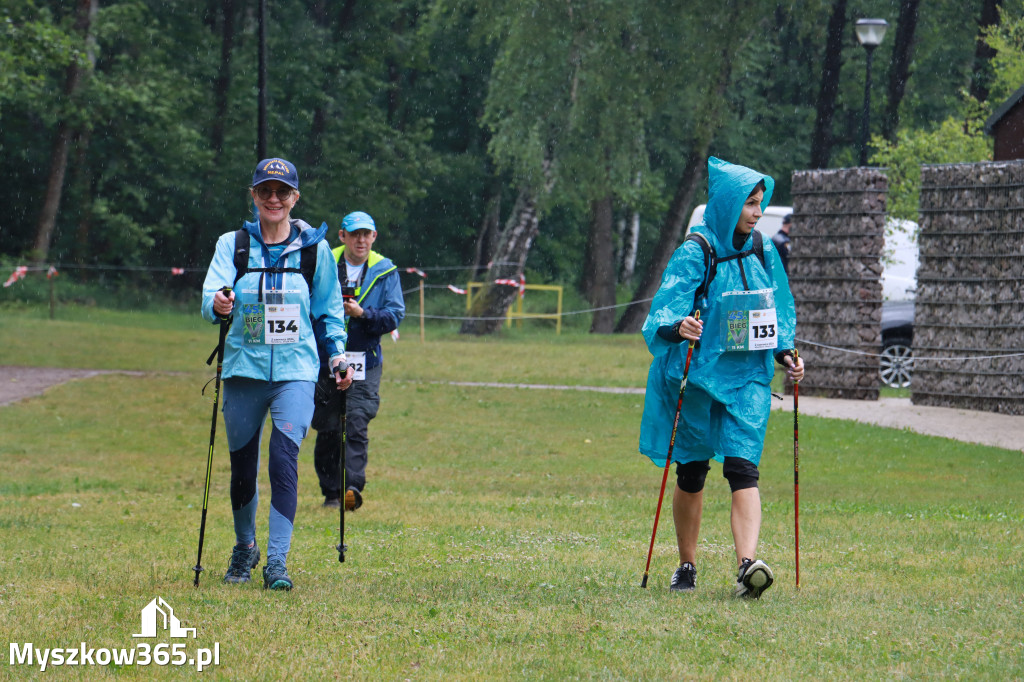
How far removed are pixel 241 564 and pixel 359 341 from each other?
332 centimetres

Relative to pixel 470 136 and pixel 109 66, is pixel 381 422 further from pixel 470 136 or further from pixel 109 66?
pixel 470 136

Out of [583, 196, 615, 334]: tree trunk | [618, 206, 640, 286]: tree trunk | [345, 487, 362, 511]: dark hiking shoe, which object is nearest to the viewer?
[345, 487, 362, 511]: dark hiking shoe

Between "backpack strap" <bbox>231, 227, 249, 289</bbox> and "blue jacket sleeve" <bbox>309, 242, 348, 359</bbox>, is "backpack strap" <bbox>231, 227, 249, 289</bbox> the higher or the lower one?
the higher one

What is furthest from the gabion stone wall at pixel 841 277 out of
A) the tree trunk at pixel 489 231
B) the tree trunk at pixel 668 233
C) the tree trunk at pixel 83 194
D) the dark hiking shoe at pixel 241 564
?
the tree trunk at pixel 489 231

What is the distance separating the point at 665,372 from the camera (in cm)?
683

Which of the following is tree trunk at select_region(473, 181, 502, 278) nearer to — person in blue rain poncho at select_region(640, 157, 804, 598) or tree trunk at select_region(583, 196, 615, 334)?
tree trunk at select_region(583, 196, 615, 334)

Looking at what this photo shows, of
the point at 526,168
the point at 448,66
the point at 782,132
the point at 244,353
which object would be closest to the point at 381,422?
the point at 244,353

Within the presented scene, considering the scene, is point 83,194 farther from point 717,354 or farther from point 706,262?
point 717,354

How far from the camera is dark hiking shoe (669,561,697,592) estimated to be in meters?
6.74

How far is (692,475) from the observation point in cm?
685

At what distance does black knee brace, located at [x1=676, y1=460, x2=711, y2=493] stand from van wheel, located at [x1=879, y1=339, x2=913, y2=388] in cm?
1525

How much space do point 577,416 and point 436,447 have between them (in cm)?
324

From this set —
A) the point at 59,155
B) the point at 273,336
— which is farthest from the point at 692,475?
the point at 59,155

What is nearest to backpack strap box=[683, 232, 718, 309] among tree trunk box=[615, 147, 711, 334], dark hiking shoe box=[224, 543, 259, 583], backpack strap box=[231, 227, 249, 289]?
backpack strap box=[231, 227, 249, 289]
